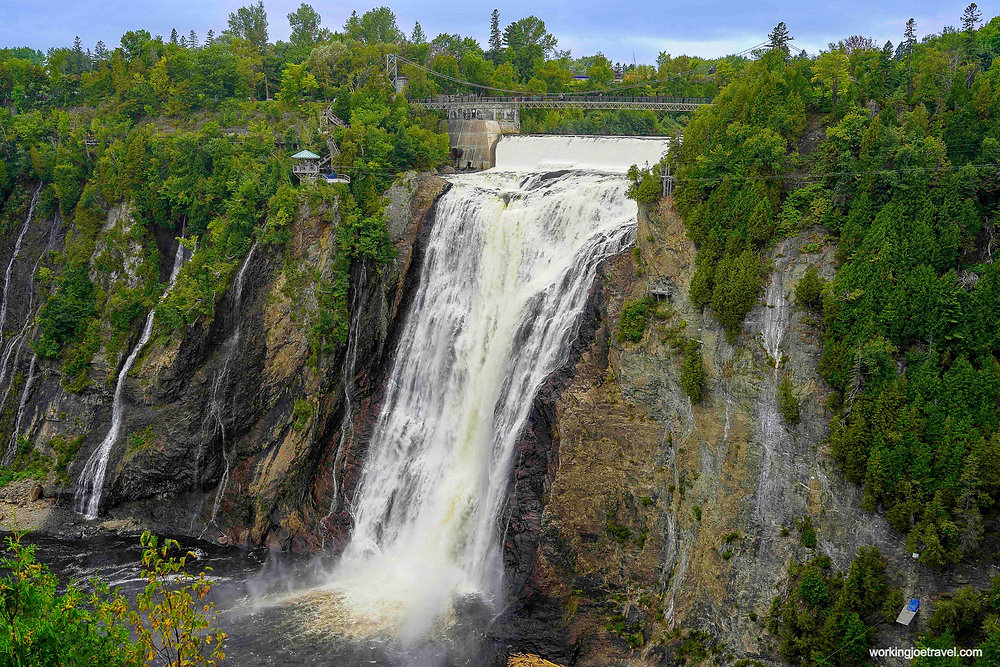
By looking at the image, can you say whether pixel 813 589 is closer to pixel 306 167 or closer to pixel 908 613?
Answer: pixel 908 613

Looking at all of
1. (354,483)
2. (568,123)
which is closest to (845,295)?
(354,483)

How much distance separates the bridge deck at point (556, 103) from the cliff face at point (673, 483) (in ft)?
75.9

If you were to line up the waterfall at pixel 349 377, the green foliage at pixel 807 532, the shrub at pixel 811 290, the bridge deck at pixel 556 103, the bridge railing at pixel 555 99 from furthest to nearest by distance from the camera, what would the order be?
the bridge railing at pixel 555 99, the bridge deck at pixel 556 103, the waterfall at pixel 349 377, the shrub at pixel 811 290, the green foliage at pixel 807 532

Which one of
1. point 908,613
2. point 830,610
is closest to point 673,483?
point 830,610

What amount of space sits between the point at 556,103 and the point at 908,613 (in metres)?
42.3

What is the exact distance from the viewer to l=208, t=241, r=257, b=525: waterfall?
38.1 meters

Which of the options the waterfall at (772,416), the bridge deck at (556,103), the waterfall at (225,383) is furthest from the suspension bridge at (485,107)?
the waterfall at (772,416)

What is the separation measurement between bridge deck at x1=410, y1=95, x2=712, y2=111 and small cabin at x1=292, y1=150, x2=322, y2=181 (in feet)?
37.1

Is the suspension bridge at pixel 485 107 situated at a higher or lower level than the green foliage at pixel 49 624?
higher

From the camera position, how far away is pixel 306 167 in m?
44.5

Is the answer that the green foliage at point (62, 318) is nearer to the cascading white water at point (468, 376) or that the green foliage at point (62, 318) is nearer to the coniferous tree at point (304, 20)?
the cascading white water at point (468, 376)

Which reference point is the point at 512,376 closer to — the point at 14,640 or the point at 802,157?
the point at 802,157

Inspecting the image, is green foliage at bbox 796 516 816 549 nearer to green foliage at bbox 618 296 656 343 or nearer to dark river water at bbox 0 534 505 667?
green foliage at bbox 618 296 656 343

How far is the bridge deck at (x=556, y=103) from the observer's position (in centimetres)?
5122
